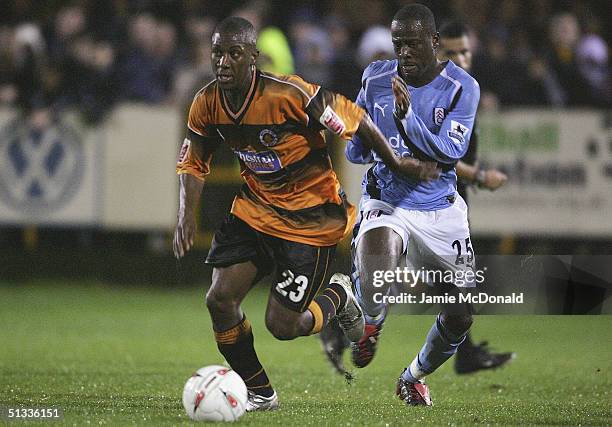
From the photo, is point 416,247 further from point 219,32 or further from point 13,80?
point 13,80

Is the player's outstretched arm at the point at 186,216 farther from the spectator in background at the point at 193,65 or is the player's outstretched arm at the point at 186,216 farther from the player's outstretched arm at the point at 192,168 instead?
the spectator in background at the point at 193,65

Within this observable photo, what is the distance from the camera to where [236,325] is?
6.64 metres

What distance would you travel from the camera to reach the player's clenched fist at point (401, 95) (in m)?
6.60

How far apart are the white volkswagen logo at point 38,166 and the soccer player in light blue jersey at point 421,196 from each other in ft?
20.1

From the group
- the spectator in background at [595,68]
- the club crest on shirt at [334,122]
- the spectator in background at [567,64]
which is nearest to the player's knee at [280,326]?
the club crest on shirt at [334,122]

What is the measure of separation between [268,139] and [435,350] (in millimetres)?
1635

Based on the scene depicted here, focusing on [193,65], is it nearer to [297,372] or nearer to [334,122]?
[297,372]

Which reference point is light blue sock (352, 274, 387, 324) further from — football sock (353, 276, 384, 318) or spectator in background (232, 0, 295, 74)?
spectator in background (232, 0, 295, 74)

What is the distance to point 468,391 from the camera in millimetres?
7723

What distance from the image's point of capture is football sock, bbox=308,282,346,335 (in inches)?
270

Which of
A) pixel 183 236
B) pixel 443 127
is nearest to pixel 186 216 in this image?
pixel 183 236

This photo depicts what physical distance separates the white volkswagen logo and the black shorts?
20.8 feet

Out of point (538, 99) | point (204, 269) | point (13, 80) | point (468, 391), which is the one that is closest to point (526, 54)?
point (538, 99)

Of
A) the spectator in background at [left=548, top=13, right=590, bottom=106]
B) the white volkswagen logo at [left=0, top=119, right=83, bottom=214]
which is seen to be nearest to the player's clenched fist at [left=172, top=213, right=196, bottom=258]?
the white volkswagen logo at [left=0, top=119, right=83, bottom=214]
